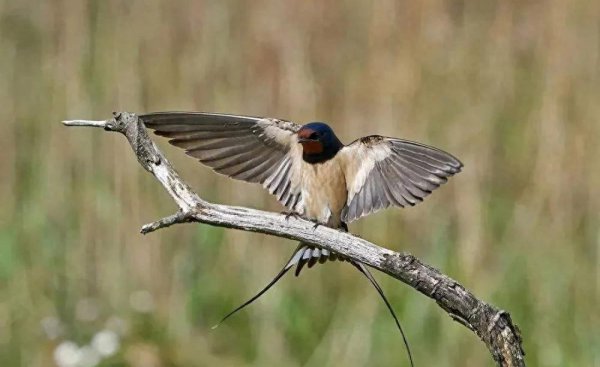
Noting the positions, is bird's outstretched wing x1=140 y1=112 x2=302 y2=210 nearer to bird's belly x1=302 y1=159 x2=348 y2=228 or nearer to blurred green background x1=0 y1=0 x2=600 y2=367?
bird's belly x1=302 y1=159 x2=348 y2=228

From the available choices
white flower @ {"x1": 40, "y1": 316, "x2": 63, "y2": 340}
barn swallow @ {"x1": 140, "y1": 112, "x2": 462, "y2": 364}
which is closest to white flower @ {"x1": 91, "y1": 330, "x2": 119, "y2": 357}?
white flower @ {"x1": 40, "y1": 316, "x2": 63, "y2": 340}

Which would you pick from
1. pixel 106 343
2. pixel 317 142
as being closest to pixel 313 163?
pixel 317 142

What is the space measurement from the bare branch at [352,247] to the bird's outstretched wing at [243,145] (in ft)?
1.32

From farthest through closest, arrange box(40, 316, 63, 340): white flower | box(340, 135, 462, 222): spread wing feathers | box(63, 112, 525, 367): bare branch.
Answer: box(40, 316, 63, 340): white flower < box(340, 135, 462, 222): spread wing feathers < box(63, 112, 525, 367): bare branch

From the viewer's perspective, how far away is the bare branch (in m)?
1.50

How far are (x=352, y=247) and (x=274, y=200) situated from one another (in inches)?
95.3

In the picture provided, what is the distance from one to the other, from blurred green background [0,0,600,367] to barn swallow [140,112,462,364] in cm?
146

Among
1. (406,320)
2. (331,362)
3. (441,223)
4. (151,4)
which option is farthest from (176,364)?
(151,4)

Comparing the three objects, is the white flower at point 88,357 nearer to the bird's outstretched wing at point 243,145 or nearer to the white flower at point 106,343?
the white flower at point 106,343

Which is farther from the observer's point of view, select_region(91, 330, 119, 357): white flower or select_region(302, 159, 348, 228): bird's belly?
select_region(91, 330, 119, 357): white flower

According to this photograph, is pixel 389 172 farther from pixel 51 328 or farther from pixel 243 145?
pixel 51 328

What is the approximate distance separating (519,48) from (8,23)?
6.07 feet

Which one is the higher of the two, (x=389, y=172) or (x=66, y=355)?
(x=389, y=172)

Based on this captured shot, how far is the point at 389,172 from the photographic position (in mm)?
2229
